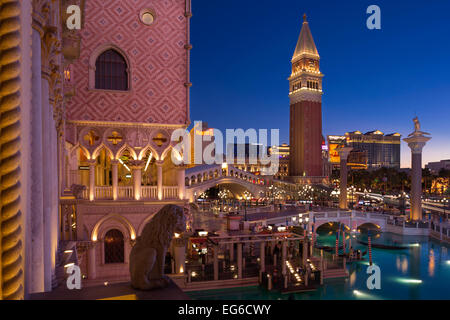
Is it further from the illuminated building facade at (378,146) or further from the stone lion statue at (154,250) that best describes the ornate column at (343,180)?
the illuminated building facade at (378,146)

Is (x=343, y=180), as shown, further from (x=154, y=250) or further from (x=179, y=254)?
(x=154, y=250)

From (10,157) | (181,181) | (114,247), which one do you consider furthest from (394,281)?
(10,157)

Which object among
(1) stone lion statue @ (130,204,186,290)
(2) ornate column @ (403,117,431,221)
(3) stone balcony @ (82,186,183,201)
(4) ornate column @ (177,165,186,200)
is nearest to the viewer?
(1) stone lion statue @ (130,204,186,290)

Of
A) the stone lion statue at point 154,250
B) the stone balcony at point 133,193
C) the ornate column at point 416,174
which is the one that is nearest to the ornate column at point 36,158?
the stone lion statue at point 154,250

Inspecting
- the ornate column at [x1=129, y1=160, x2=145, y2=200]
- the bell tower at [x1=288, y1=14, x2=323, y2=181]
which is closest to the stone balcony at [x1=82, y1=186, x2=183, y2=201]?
the ornate column at [x1=129, y1=160, x2=145, y2=200]

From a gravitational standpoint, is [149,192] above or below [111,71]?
below

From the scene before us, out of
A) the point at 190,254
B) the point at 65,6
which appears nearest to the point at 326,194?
the point at 190,254

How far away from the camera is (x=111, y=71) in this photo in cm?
1402

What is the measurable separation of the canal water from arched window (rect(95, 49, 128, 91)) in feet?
32.6

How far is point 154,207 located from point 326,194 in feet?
139

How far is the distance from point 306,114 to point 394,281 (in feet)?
169

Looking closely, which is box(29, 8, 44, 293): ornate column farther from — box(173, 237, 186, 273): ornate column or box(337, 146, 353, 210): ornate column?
box(337, 146, 353, 210): ornate column

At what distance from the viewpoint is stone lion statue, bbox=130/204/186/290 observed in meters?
3.62

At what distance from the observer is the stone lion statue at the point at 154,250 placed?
11.9 ft
